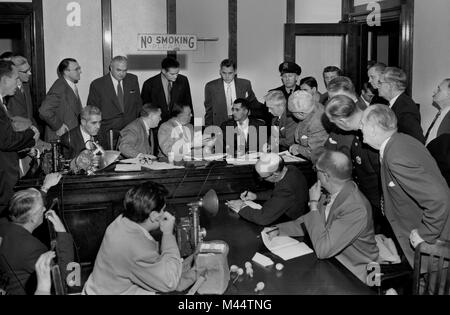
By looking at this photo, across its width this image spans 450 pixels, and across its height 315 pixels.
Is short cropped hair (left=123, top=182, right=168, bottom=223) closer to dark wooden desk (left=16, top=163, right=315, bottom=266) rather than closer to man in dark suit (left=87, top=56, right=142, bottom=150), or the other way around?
dark wooden desk (left=16, top=163, right=315, bottom=266)

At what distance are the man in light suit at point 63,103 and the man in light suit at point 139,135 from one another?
1238 millimetres

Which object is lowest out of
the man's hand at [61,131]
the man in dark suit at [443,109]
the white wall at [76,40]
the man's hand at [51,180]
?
the man's hand at [51,180]

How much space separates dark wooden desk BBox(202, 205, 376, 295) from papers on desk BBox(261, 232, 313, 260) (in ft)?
0.11

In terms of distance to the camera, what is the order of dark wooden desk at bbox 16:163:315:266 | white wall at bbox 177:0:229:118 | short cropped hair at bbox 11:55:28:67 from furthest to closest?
white wall at bbox 177:0:229:118
short cropped hair at bbox 11:55:28:67
dark wooden desk at bbox 16:163:315:266

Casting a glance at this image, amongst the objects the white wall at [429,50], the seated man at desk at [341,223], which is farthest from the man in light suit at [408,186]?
the white wall at [429,50]

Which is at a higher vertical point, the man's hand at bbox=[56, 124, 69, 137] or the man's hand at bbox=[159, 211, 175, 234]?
the man's hand at bbox=[56, 124, 69, 137]

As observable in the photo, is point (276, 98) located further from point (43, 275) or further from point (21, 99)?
point (43, 275)

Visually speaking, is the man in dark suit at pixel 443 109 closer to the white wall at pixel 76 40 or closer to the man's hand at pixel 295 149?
the man's hand at pixel 295 149

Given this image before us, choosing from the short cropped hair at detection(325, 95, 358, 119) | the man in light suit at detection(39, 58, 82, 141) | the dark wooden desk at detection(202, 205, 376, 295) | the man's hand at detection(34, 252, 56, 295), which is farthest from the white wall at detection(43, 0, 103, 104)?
the man's hand at detection(34, 252, 56, 295)

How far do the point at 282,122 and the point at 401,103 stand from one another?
149 cm

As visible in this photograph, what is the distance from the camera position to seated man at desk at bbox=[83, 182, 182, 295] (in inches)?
97.1

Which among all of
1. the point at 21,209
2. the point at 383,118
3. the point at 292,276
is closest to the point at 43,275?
the point at 21,209

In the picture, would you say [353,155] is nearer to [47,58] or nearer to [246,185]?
[246,185]

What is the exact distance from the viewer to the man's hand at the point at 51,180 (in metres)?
3.99
